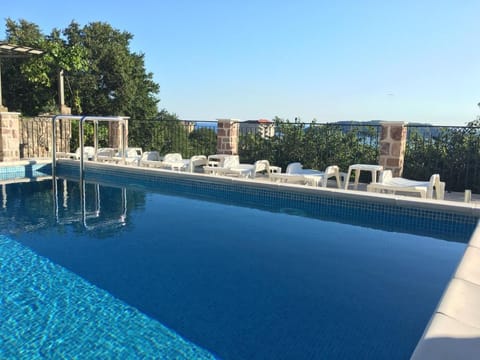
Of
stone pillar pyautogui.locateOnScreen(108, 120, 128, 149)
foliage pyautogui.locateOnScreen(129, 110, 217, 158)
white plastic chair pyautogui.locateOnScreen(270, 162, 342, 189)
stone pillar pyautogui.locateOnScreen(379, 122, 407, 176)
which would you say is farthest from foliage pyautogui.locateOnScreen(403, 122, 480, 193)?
stone pillar pyautogui.locateOnScreen(108, 120, 128, 149)

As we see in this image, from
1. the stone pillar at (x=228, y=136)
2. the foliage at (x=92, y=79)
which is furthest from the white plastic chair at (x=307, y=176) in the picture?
the foliage at (x=92, y=79)

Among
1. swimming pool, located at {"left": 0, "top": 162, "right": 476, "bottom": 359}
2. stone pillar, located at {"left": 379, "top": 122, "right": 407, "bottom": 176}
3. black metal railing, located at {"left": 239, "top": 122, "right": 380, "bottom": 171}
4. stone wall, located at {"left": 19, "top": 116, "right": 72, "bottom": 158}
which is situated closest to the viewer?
swimming pool, located at {"left": 0, "top": 162, "right": 476, "bottom": 359}

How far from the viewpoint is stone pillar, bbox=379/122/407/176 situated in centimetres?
795

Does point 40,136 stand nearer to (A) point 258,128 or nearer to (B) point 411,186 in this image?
(A) point 258,128

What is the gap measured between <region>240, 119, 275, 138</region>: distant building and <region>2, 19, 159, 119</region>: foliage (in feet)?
20.5

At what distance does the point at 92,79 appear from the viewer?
16469mm

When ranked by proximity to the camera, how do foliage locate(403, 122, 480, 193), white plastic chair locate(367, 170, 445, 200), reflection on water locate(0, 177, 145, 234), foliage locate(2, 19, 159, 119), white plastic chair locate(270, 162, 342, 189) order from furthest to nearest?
1. foliage locate(2, 19, 159, 119)
2. foliage locate(403, 122, 480, 193)
3. white plastic chair locate(270, 162, 342, 189)
4. white plastic chair locate(367, 170, 445, 200)
5. reflection on water locate(0, 177, 145, 234)

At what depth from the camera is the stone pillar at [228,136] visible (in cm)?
1022

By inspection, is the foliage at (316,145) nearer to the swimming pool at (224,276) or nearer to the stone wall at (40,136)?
the swimming pool at (224,276)

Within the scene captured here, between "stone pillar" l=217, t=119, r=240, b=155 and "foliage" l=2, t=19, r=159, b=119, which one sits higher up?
"foliage" l=2, t=19, r=159, b=119

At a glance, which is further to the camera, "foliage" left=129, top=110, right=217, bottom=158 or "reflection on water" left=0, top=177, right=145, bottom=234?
"foliage" left=129, top=110, right=217, bottom=158

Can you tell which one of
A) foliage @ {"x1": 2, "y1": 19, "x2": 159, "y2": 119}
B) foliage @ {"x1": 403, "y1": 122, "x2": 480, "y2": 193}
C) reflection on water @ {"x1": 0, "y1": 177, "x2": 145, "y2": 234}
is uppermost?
foliage @ {"x1": 2, "y1": 19, "x2": 159, "y2": 119}

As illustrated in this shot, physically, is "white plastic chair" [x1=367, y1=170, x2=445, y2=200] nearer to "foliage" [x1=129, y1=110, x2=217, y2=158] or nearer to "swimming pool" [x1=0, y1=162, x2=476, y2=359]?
"swimming pool" [x1=0, y1=162, x2=476, y2=359]

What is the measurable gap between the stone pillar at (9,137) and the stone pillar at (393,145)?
8.90 metres
